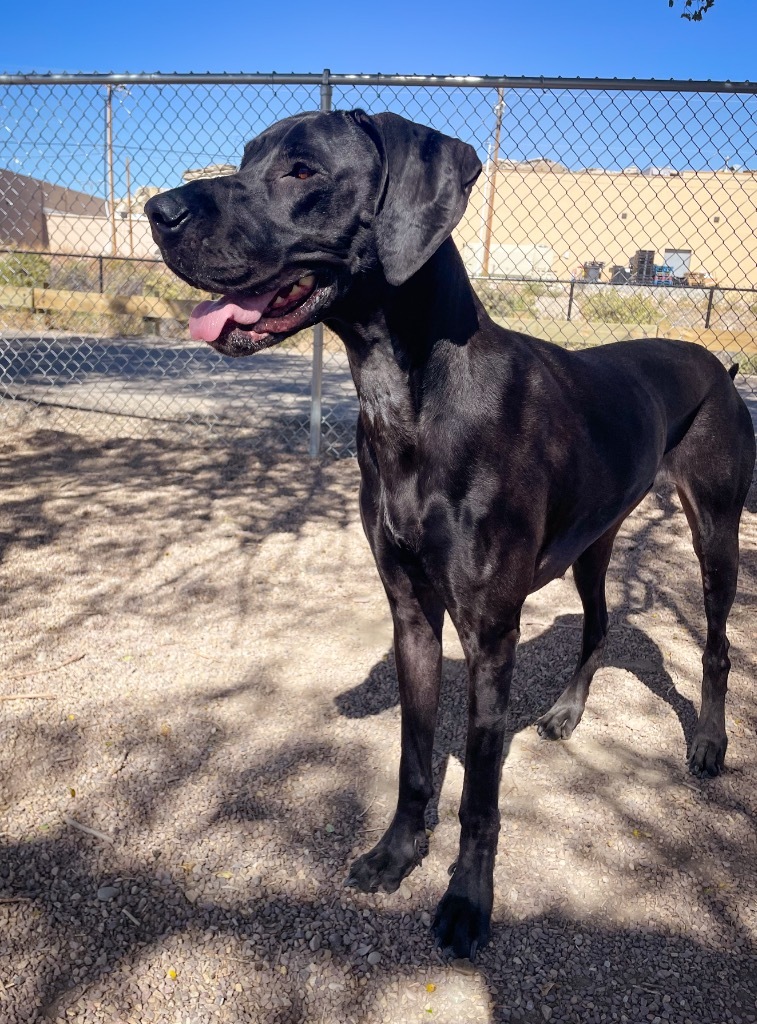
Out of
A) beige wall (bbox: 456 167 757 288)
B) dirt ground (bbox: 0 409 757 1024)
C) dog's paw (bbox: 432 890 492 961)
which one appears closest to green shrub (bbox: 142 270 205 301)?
beige wall (bbox: 456 167 757 288)

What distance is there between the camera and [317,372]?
5734 millimetres

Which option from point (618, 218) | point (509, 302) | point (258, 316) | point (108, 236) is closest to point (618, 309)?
point (509, 302)

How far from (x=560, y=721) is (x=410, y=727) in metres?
0.84

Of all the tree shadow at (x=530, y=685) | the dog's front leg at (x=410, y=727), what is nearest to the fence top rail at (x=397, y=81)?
the tree shadow at (x=530, y=685)

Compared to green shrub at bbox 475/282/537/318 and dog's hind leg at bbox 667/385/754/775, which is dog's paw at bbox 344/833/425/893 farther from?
green shrub at bbox 475/282/537/318

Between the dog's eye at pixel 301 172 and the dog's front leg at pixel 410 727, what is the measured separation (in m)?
1.01

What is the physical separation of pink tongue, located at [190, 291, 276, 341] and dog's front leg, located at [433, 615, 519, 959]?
3.13 feet

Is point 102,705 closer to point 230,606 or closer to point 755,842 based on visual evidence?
point 230,606

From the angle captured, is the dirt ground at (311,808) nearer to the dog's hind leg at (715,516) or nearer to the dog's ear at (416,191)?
the dog's hind leg at (715,516)

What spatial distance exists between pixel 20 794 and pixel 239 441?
4335 millimetres

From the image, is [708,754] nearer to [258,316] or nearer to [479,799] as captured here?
[479,799]

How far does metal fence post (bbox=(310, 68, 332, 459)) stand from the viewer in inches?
198

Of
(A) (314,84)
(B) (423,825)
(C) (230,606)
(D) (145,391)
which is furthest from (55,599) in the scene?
(D) (145,391)

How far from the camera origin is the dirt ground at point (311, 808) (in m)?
1.87
